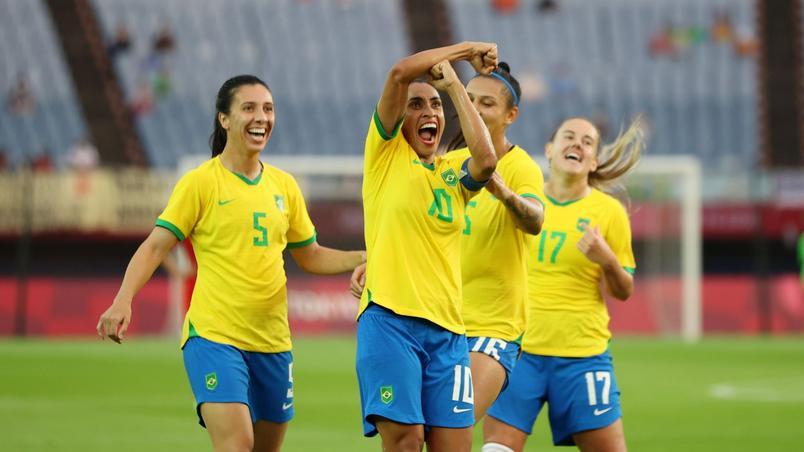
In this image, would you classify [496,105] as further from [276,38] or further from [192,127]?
[276,38]

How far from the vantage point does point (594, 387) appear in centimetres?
729

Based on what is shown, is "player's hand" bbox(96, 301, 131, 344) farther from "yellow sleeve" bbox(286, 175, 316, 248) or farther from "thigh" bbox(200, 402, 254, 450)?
"yellow sleeve" bbox(286, 175, 316, 248)

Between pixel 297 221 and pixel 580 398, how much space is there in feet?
5.74

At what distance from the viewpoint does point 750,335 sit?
25.3m

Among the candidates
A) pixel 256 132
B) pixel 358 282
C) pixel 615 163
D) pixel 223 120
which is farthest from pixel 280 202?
pixel 615 163

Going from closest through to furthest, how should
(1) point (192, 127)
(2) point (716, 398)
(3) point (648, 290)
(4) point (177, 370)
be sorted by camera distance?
(2) point (716, 398) < (4) point (177, 370) < (3) point (648, 290) < (1) point (192, 127)

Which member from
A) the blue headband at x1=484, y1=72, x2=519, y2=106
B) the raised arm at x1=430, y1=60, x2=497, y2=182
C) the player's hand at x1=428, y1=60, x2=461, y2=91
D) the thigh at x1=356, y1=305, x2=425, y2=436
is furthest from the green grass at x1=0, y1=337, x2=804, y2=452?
the player's hand at x1=428, y1=60, x2=461, y2=91

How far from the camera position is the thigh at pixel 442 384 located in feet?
19.0

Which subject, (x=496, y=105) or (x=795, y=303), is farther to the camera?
(x=795, y=303)

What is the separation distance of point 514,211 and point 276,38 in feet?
91.2

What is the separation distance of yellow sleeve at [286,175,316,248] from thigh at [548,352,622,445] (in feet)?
4.94

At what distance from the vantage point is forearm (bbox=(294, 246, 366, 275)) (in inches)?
274

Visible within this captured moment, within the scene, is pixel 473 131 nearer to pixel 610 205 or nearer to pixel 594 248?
pixel 594 248

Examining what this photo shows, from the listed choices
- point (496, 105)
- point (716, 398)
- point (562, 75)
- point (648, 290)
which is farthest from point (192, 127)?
point (496, 105)
